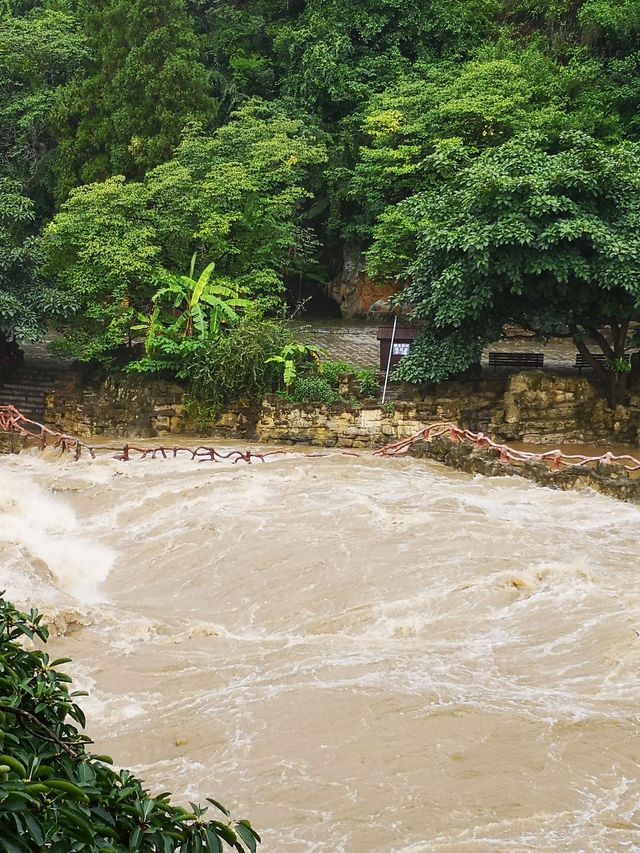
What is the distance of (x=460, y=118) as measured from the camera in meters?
24.4

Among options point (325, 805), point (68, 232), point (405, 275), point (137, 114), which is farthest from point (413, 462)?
point (137, 114)

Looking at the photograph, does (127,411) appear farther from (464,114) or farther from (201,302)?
(464,114)

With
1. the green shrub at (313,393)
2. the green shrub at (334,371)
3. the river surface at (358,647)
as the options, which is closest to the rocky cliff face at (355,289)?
the green shrub at (334,371)

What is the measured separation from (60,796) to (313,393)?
1853 cm

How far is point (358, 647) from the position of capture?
8781 mm

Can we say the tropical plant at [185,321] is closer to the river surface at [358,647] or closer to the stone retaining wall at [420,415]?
the stone retaining wall at [420,415]

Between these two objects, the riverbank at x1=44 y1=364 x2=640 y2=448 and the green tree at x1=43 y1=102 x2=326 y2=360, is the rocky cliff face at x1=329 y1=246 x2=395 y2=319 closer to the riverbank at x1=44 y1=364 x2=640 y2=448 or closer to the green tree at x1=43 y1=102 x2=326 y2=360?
the green tree at x1=43 y1=102 x2=326 y2=360

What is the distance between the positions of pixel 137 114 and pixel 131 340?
6896 mm

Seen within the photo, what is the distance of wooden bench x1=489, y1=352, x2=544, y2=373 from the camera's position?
22422 mm

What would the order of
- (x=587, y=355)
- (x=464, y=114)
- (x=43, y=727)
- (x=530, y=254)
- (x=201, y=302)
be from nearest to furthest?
(x=43, y=727), (x=530, y=254), (x=587, y=355), (x=201, y=302), (x=464, y=114)

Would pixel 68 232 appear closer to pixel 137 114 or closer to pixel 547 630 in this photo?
pixel 137 114

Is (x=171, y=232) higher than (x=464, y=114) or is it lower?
lower

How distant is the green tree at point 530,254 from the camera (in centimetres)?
1875

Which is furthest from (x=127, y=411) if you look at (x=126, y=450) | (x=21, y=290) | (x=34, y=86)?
(x=34, y=86)
